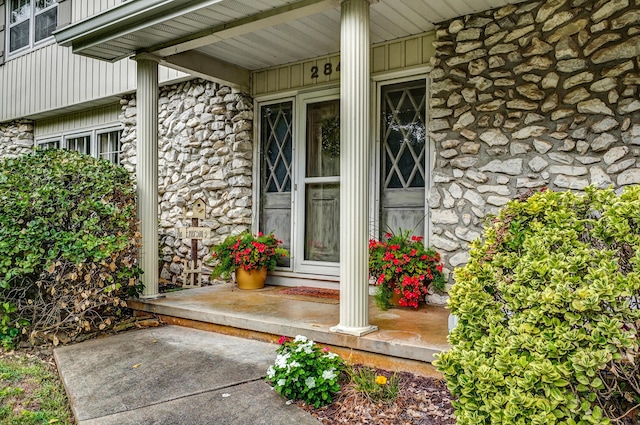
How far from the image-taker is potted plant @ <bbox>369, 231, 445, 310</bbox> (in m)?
3.83

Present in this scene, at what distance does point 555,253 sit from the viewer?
180 cm

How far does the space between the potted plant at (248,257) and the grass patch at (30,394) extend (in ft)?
6.65

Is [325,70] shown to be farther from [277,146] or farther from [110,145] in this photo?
[110,145]

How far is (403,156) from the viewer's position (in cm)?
449

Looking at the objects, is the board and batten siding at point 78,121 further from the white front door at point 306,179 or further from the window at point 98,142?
the white front door at point 306,179

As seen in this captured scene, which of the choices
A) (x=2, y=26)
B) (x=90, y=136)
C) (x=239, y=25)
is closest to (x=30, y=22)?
(x=2, y=26)

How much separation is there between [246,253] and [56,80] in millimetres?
4823

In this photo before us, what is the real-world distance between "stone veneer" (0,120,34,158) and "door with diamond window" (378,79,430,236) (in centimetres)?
684

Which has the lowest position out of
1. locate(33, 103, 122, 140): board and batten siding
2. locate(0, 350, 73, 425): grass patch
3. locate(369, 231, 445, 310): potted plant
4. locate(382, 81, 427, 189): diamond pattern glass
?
locate(0, 350, 73, 425): grass patch

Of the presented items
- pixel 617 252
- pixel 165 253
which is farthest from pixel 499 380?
pixel 165 253

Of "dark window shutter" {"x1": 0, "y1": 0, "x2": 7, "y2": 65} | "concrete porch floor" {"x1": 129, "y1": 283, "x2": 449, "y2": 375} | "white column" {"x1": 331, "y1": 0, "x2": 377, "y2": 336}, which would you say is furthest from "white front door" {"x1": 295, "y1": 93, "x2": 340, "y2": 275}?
"dark window shutter" {"x1": 0, "y1": 0, "x2": 7, "y2": 65}

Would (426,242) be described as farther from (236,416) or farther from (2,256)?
(2,256)

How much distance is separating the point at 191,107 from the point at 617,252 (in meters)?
5.22

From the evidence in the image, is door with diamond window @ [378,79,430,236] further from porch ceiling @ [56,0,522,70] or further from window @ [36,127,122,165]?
window @ [36,127,122,165]
